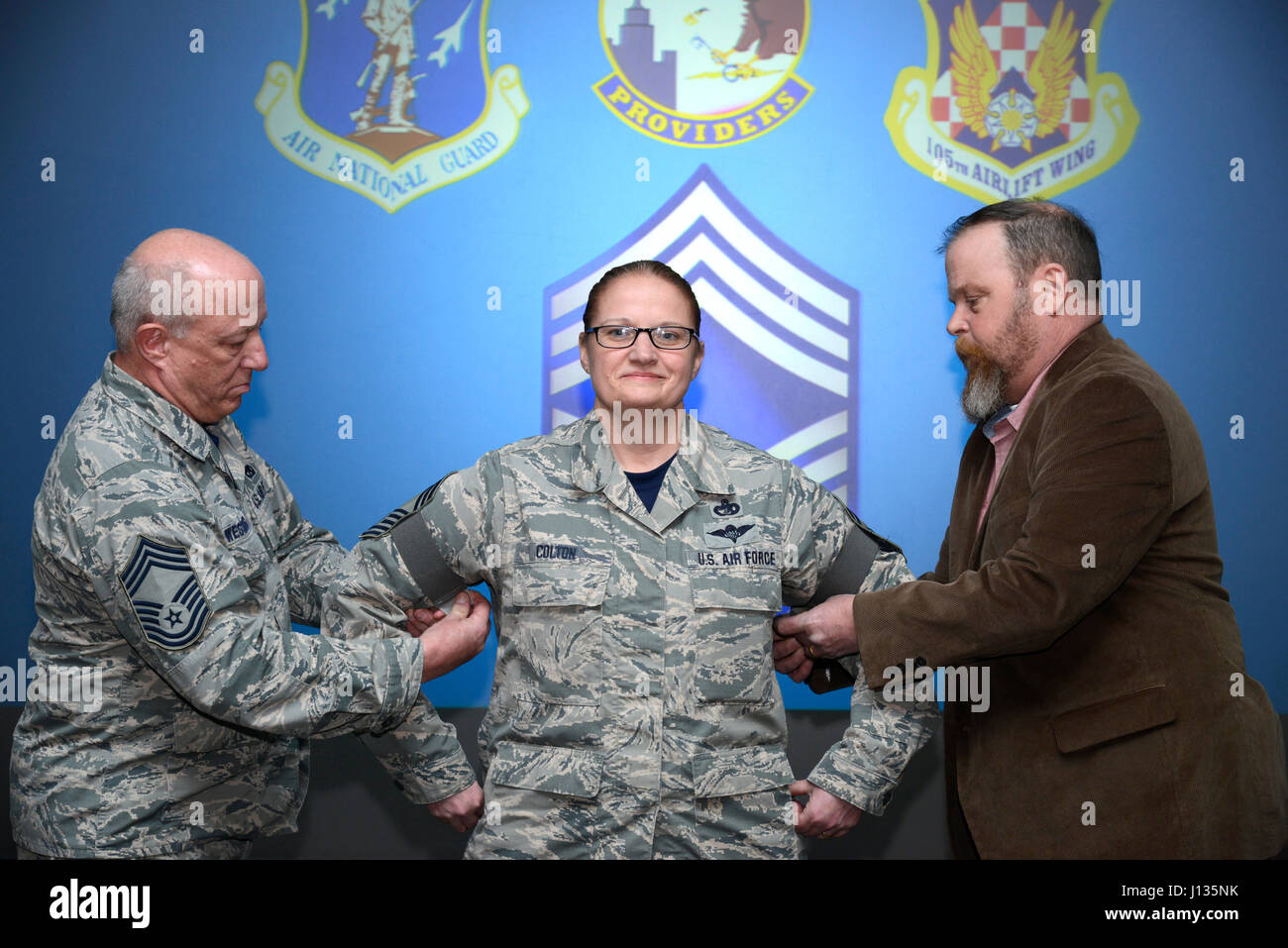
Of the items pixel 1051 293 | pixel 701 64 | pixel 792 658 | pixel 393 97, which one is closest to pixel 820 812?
pixel 792 658

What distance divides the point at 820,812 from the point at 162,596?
1.22 meters

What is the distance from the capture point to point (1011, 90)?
2830 millimetres

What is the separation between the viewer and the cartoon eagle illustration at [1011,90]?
2.81m

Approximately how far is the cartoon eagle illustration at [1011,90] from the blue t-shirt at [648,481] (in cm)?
157

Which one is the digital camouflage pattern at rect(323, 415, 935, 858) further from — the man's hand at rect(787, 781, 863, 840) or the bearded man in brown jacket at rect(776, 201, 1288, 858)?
the bearded man in brown jacket at rect(776, 201, 1288, 858)

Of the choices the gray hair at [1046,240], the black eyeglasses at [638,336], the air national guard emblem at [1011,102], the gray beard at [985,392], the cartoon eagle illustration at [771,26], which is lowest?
the gray beard at [985,392]

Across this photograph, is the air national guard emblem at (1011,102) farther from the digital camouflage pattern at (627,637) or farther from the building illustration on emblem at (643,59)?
the digital camouflage pattern at (627,637)

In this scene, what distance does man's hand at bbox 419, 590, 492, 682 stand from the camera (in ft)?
6.26

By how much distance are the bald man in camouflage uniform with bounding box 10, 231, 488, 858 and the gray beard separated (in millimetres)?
1083

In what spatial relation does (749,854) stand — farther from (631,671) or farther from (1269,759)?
(1269,759)

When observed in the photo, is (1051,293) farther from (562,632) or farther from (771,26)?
(771,26)

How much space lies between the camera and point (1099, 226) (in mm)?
2816

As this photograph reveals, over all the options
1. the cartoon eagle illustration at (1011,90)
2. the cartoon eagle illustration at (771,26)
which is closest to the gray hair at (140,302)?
the cartoon eagle illustration at (771,26)

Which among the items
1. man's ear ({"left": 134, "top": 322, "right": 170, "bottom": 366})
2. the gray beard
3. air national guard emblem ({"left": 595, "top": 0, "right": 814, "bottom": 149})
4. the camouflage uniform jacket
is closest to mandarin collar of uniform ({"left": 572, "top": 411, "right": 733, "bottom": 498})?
the camouflage uniform jacket
